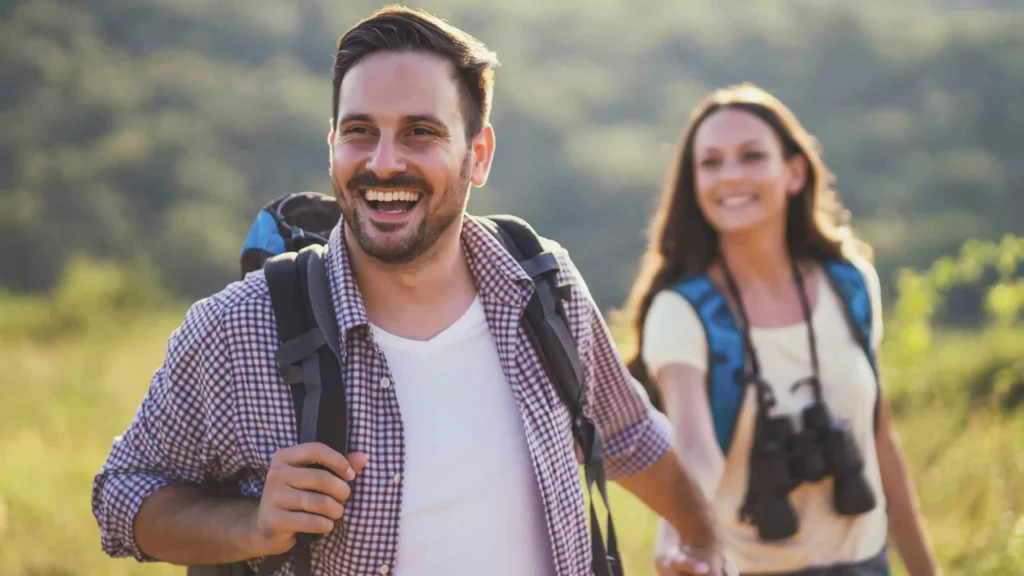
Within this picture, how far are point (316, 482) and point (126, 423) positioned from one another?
5.32 m

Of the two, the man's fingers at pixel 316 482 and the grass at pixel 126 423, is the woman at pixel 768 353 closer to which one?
the man's fingers at pixel 316 482

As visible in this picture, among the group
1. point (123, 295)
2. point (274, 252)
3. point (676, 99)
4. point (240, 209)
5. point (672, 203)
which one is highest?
point (676, 99)

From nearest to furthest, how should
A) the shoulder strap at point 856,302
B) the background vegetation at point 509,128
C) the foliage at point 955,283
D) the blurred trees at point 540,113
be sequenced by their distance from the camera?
1. the shoulder strap at point 856,302
2. the foliage at point 955,283
3. the background vegetation at point 509,128
4. the blurred trees at point 540,113

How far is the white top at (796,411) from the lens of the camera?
2803 mm

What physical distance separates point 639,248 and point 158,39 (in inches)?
252

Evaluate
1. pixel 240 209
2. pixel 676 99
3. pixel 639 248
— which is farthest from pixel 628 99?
pixel 240 209

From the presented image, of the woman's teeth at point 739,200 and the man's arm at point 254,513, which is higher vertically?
the woman's teeth at point 739,200

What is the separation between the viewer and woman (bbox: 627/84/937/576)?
109 inches

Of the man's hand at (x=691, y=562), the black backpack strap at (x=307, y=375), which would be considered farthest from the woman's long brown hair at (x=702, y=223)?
the black backpack strap at (x=307, y=375)

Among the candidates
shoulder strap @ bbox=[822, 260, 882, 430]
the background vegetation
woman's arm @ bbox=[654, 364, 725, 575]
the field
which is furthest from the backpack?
the background vegetation

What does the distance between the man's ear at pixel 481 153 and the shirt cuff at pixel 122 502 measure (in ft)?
2.38

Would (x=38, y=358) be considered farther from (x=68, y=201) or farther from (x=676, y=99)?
(x=676, y=99)

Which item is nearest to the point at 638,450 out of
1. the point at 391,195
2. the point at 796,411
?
the point at 391,195

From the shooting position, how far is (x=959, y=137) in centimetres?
1446
